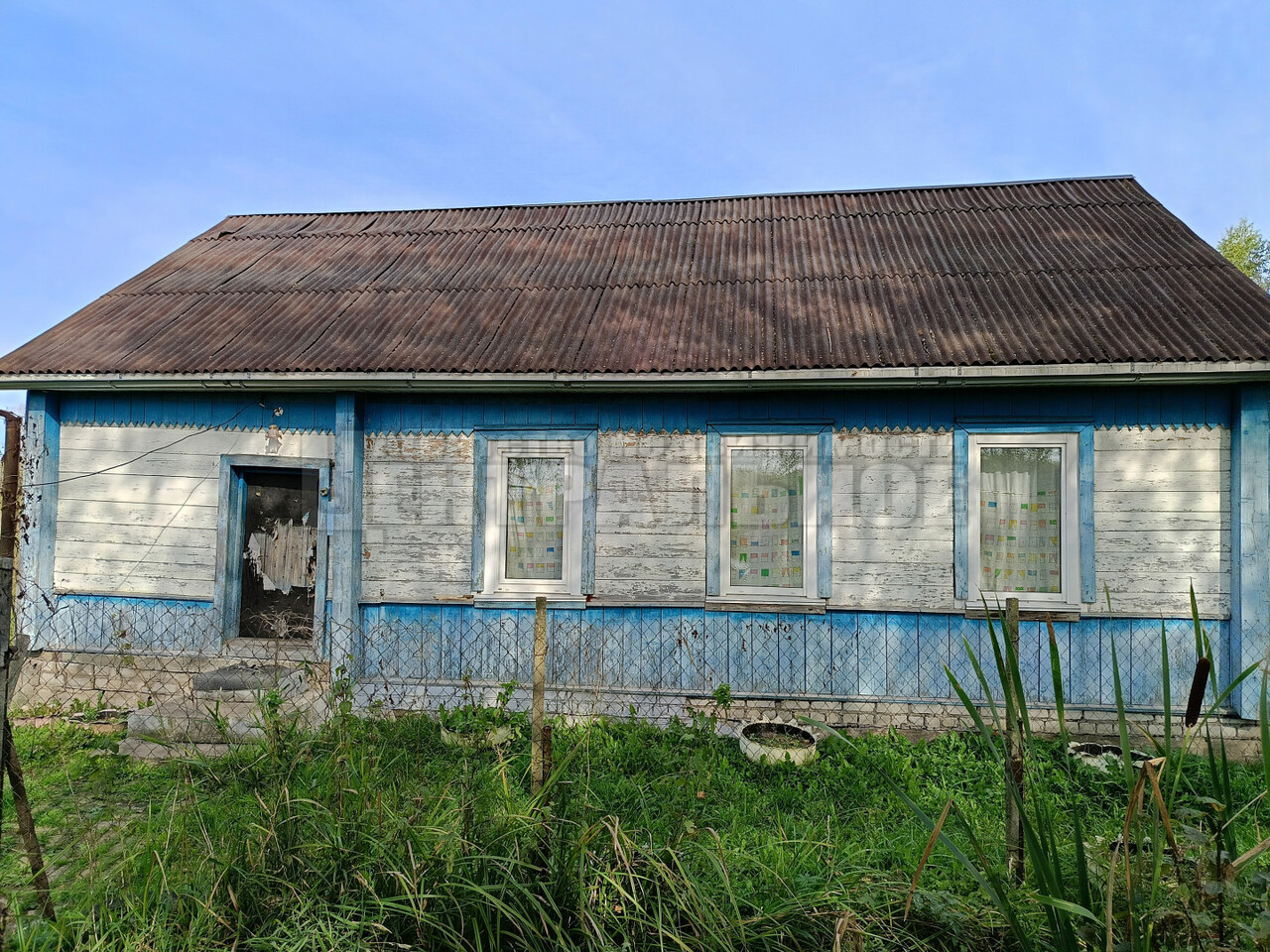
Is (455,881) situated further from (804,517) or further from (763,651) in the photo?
(804,517)

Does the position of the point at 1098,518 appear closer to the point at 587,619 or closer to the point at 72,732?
the point at 587,619

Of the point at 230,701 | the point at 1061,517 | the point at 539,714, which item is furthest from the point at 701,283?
the point at 230,701

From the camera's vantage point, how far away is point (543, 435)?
6.92 m

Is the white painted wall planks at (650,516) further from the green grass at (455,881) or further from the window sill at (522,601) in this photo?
the green grass at (455,881)

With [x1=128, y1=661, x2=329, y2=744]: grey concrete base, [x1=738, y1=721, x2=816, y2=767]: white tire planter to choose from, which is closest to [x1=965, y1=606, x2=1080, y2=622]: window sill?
[x1=738, y1=721, x2=816, y2=767]: white tire planter

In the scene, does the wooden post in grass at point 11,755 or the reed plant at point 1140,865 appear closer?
the reed plant at point 1140,865

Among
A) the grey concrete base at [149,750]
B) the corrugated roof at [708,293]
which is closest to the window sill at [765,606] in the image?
the corrugated roof at [708,293]

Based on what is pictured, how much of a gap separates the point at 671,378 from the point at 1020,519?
331 cm

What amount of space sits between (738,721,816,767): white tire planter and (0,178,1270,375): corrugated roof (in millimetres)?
3014

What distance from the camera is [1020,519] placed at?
21.0ft

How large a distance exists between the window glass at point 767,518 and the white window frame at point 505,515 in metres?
1.44

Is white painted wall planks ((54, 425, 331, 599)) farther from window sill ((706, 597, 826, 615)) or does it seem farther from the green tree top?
the green tree top

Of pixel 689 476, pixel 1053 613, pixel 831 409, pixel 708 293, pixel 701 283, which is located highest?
pixel 701 283

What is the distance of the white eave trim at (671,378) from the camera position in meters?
5.76
